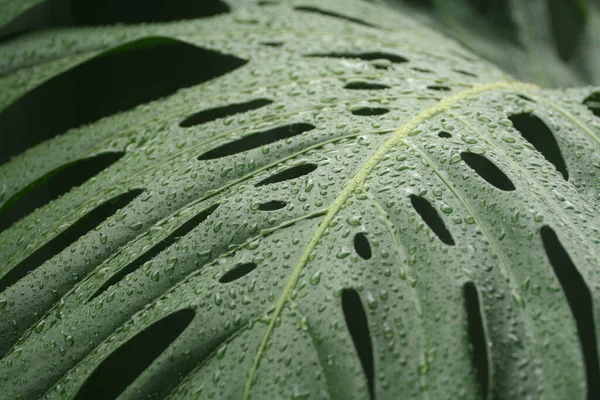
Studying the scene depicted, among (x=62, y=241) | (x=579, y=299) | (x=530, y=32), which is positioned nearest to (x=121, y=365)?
(x=62, y=241)

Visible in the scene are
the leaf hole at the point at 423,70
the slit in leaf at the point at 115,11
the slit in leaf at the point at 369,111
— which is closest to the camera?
the slit in leaf at the point at 369,111

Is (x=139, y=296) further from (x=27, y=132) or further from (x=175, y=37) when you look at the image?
(x=27, y=132)

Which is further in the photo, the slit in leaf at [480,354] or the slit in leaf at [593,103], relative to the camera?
the slit in leaf at [593,103]

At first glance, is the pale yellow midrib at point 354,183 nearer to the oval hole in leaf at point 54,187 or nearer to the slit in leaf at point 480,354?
the slit in leaf at point 480,354

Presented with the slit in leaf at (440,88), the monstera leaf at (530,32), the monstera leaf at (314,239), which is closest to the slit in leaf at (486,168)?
the monstera leaf at (314,239)

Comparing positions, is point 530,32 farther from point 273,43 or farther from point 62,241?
point 62,241

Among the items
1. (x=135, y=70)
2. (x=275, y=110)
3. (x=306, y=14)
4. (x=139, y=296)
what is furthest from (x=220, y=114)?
(x=139, y=296)

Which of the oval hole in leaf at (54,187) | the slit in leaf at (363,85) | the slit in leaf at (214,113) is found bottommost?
the oval hole in leaf at (54,187)
